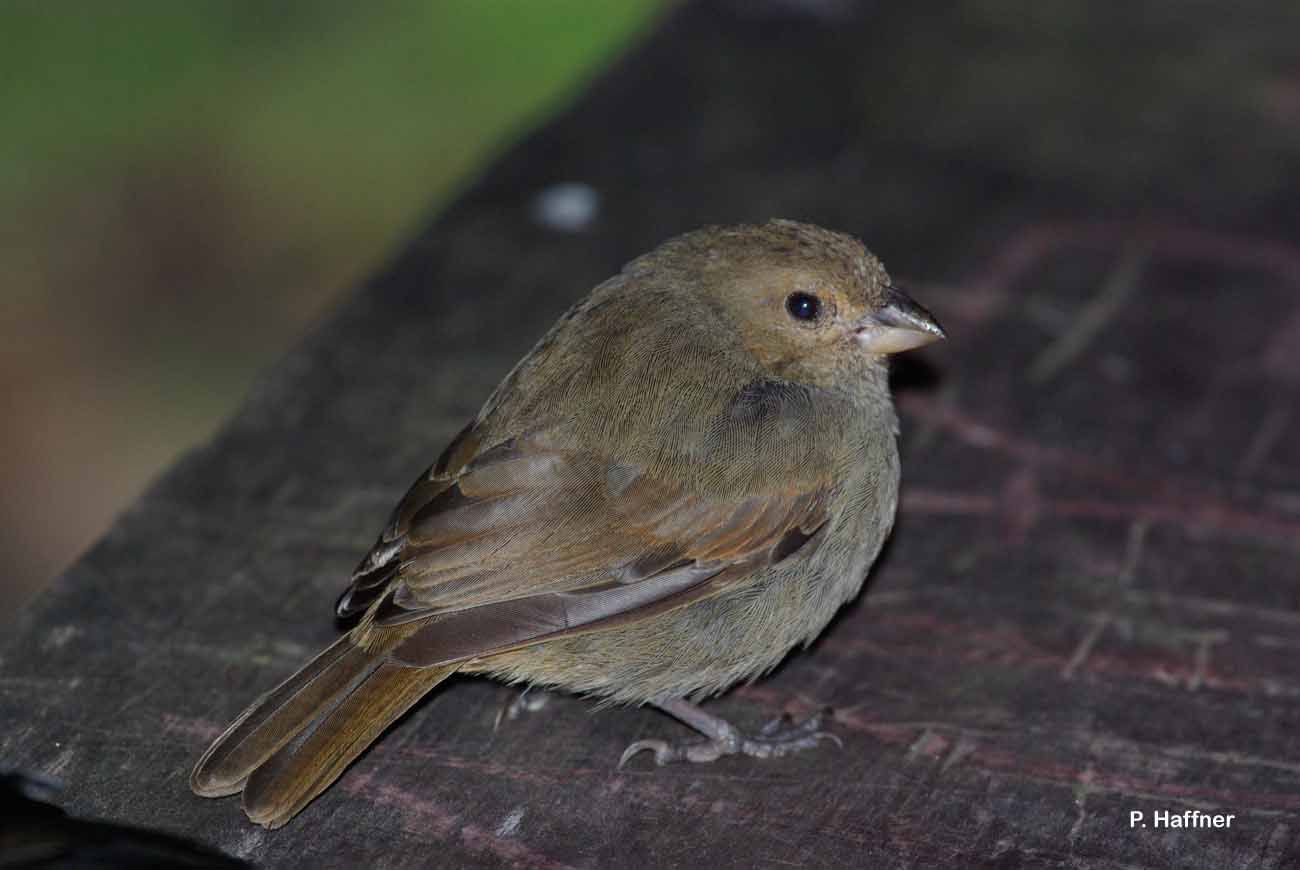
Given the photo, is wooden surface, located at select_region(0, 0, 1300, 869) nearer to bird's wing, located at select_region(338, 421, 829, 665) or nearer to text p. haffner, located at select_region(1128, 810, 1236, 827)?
text p. haffner, located at select_region(1128, 810, 1236, 827)

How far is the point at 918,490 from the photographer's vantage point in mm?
4348

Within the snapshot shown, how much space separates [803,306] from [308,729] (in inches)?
58.1

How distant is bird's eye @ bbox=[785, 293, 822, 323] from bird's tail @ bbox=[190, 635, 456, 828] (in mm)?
1173

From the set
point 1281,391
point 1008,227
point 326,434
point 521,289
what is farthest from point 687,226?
point 1281,391

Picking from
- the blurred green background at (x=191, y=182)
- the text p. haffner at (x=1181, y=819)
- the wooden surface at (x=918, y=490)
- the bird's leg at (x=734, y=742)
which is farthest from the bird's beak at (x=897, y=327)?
the blurred green background at (x=191, y=182)

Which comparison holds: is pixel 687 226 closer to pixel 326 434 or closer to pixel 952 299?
pixel 952 299

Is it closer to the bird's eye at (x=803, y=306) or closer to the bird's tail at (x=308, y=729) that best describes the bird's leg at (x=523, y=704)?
the bird's tail at (x=308, y=729)

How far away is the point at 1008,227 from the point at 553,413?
1.95 meters

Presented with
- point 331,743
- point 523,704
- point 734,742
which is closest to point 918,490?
point 734,742

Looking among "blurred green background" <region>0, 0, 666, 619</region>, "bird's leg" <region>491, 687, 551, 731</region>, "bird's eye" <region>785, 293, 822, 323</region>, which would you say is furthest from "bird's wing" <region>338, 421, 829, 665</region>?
"blurred green background" <region>0, 0, 666, 619</region>

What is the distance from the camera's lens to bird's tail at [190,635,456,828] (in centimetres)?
325

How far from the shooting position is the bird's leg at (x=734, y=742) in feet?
11.6

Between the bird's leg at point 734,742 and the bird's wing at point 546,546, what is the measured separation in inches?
10.1

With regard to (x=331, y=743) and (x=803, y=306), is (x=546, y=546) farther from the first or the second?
(x=803, y=306)
